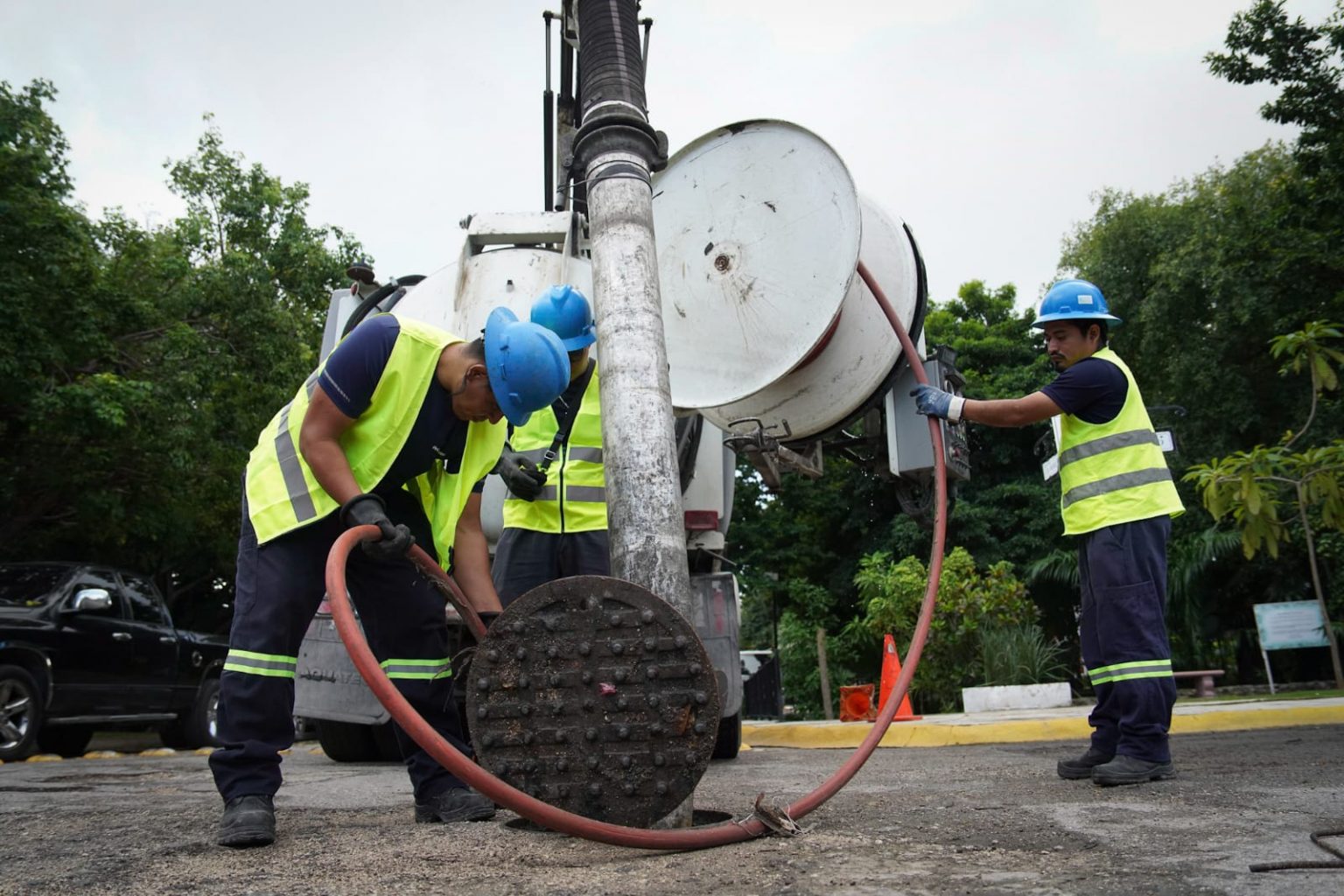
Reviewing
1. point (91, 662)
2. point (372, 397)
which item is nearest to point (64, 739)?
point (91, 662)

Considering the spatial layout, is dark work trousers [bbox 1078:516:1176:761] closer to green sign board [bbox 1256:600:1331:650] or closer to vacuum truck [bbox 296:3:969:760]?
vacuum truck [bbox 296:3:969:760]

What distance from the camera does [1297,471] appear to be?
5.53 m

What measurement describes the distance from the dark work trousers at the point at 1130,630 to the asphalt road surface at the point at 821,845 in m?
0.19

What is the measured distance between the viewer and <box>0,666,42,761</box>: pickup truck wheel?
7.16 m

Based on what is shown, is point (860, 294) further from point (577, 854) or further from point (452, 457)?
point (577, 854)

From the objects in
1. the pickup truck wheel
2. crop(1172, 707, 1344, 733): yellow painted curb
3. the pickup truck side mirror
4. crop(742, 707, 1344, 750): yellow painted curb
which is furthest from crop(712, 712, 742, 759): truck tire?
the pickup truck wheel

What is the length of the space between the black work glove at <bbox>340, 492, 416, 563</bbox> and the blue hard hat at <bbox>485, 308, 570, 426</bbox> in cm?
41

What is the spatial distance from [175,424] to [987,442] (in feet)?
51.9

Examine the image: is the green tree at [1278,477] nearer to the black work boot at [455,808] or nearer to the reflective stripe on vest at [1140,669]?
the reflective stripe on vest at [1140,669]

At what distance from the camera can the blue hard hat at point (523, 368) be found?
9.12 ft

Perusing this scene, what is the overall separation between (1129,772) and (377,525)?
235 cm

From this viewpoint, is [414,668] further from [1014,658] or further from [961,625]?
[961,625]

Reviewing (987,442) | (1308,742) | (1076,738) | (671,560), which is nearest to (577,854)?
(671,560)

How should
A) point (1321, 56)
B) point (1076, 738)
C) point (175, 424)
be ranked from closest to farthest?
1. point (1076, 738)
2. point (175, 424)
3. point (1321, 56)
